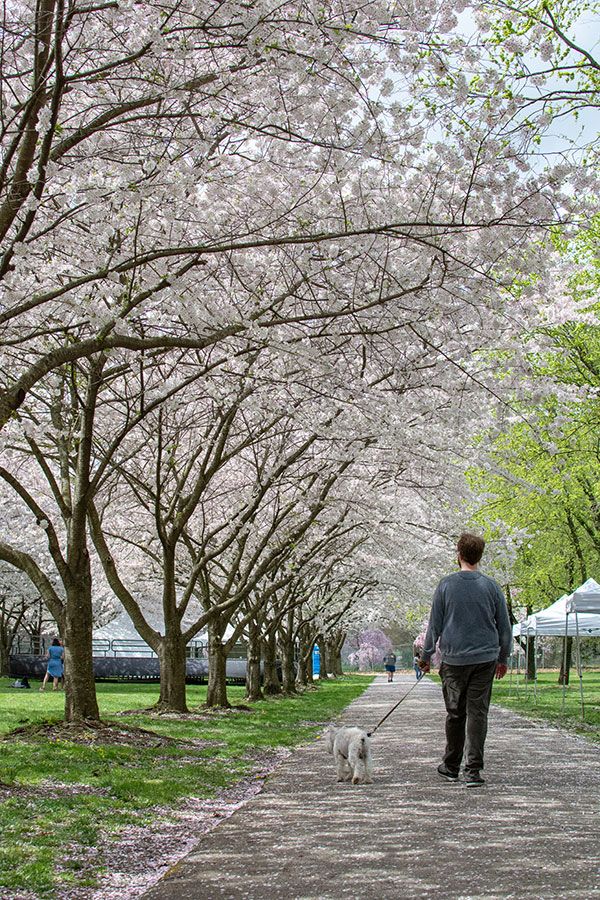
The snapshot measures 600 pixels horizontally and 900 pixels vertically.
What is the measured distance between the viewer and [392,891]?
4137 millimetres

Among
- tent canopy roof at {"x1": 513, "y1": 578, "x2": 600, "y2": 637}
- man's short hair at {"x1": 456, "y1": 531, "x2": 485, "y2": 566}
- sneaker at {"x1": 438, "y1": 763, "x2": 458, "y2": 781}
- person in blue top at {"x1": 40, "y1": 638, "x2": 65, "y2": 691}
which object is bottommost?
person in blue top at {"x1": 40, "y1": 638, "x2": 65, "y2": 691}

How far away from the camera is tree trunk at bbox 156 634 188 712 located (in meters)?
16.7

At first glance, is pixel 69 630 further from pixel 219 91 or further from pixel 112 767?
pixel 219 91

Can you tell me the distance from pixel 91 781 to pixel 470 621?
3.47m

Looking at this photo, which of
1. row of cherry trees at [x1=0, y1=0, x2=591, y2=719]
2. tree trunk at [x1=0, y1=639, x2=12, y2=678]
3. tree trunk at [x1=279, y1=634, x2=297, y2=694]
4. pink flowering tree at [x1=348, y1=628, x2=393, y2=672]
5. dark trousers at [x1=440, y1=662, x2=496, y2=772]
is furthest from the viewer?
pink flowering tree at [x1=348, y1=628, x2=393, y2=672]

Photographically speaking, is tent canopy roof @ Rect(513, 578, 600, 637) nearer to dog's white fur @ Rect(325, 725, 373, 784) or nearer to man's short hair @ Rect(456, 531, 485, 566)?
dog's white fur @ Rect(325, 725, 373, 784)

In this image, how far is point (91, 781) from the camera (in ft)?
26.8

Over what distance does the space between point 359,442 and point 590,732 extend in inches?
212

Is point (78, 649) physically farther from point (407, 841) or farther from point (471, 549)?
point (407, 841)

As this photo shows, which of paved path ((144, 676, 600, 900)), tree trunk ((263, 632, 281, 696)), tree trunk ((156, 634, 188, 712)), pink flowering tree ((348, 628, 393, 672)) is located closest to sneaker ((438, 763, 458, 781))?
paved path ((144, 676, 600, 900))

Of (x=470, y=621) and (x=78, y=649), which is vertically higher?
(x=470, y=621)

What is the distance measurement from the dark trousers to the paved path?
0.31 metres

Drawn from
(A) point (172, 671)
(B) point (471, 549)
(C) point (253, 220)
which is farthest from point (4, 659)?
(B) point (471, 549)

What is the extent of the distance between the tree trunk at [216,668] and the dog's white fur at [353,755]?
11935 mm
